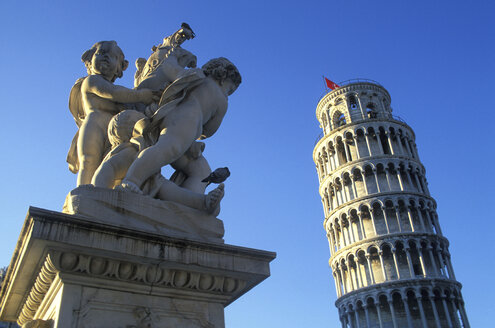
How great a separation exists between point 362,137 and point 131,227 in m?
46.9

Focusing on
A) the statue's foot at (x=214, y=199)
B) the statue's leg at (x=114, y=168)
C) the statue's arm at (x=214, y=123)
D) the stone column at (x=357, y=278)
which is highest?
the stone column at (x=357, y=278)

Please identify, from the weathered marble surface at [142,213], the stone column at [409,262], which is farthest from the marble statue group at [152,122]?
the stone column at [409,262]

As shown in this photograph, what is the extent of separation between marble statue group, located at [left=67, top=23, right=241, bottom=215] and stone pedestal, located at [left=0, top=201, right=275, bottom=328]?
1.61ft

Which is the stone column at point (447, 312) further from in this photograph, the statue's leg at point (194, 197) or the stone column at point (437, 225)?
the statue's leg at point (194, 197)

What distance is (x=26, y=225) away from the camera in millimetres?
2637

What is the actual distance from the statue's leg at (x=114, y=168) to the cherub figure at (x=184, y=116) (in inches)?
2.0

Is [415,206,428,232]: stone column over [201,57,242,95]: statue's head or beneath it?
over

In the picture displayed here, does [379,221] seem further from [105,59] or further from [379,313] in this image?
[105,59]

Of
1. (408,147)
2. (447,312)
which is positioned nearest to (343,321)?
(447,312)

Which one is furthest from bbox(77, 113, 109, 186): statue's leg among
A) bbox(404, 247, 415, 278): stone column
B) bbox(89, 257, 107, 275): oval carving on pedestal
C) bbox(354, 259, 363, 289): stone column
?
bbox(354, 259, 363, 289): stone column

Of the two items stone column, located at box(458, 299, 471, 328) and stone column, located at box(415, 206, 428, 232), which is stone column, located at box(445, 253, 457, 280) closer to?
stone column, located at box(458, 299, 471, 328)

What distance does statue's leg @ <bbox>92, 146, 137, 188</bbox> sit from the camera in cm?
344

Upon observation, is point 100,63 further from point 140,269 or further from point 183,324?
point 183,324

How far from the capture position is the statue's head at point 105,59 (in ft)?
14.3
